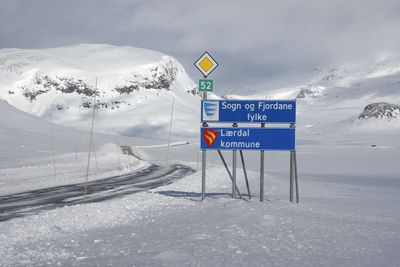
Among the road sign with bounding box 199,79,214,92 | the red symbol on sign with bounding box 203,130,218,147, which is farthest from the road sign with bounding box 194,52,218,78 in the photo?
the red symbol on sign with bounding box 203,130,218,147

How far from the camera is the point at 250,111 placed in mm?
14320

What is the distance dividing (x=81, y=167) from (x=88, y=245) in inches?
849

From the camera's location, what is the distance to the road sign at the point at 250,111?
14273 millimetres

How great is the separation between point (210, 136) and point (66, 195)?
5961mm

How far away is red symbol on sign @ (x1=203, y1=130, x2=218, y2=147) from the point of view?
14.6 meters

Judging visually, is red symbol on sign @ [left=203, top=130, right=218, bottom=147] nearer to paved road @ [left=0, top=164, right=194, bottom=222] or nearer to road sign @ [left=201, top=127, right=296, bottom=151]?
road sign @ [left=201, top=127, right=296, bottom=151]

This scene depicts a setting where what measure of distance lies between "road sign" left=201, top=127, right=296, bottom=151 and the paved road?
164 inches

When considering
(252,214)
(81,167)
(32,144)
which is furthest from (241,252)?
(32,144)

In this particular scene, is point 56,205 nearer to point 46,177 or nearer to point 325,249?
point 325,249

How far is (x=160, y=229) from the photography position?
10.1 m

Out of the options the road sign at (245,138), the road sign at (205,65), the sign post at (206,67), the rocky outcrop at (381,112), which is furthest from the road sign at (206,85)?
the rocky outcrop at (381,112)

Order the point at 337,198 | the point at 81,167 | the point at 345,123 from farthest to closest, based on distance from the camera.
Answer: the point at 345,123
the point at 81,167
the point at 337,198

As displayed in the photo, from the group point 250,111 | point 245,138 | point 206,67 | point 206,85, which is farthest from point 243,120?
point 206,67

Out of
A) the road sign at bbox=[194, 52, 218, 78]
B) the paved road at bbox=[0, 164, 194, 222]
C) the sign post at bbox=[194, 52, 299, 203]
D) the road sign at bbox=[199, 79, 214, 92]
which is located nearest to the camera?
the paved road at bbox=[0, 164, 194, 222]
